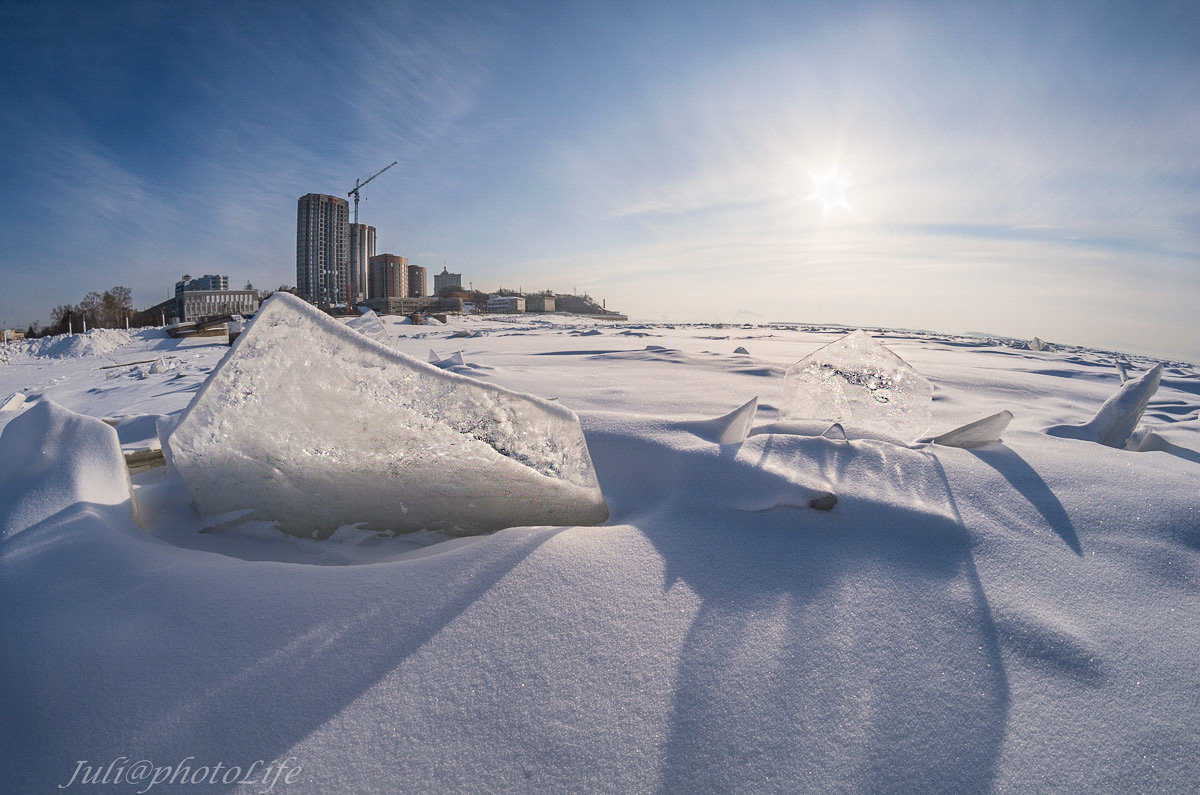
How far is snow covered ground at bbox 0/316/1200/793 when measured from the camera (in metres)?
0.66

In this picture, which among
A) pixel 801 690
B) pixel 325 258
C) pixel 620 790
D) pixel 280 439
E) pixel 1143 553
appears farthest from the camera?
pixel 325 258

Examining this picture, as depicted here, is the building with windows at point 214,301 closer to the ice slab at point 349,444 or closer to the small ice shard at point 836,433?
the ice slab at point 349,444

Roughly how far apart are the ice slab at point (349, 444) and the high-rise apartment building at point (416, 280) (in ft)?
219

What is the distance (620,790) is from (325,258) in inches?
2264

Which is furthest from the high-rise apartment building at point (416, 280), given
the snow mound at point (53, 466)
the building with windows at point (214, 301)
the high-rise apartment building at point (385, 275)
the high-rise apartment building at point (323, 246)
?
the snow mound at point (53, 466)

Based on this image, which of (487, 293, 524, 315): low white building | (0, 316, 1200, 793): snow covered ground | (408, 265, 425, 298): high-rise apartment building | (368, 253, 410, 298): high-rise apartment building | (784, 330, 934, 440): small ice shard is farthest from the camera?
(408, 265, 425, 298): high-rise apartment building

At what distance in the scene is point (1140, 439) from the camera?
1924 millimetres

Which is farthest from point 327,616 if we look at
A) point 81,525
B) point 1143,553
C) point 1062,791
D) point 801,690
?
point 1143,553

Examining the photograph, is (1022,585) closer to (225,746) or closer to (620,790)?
(620,790)

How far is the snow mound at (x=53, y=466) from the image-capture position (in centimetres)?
116

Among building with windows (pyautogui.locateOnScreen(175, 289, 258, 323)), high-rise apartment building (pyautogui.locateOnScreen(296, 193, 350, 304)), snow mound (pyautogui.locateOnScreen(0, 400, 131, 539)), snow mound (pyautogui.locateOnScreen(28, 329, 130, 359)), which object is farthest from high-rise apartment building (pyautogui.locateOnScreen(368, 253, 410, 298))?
snow mound (pyautogui.locateOnScreen(0, 400, 131, 539))

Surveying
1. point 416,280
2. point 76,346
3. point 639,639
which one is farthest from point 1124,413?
point 416,280

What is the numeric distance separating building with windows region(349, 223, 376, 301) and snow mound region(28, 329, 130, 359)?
1723 inches

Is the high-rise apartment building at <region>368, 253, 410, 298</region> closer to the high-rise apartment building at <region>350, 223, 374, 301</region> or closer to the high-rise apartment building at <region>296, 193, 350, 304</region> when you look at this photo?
the high-rise apartment building at <region>350, 223, 374, 301</region>
